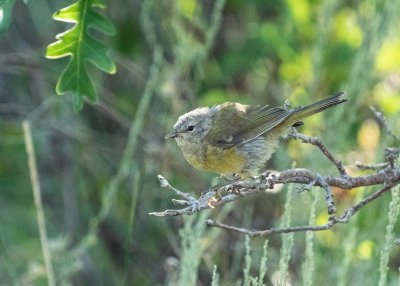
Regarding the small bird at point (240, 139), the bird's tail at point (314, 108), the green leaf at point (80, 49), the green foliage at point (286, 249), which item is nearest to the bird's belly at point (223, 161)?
the small bird at point (240, 139)

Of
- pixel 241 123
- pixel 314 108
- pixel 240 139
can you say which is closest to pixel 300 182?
pixel 314 108

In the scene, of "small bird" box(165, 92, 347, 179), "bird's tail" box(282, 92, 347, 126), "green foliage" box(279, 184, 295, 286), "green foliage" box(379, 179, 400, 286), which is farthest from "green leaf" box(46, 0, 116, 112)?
"green foliage" box(379, 179, 400, 286)

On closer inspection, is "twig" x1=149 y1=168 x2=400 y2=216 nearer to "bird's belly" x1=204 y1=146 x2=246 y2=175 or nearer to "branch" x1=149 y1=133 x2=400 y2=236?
"branch" x1=149 y1=133 x2=400 y2=236

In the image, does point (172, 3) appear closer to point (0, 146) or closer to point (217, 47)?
point (217, 47)

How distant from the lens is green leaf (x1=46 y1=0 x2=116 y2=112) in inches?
141

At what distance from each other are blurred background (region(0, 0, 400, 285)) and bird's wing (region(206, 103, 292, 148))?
571 millimetres

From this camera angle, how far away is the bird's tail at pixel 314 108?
355cm

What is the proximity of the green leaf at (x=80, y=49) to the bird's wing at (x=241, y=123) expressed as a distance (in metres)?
0.63

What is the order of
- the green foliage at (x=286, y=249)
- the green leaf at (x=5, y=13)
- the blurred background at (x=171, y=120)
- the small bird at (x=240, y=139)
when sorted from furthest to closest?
the blurred background at (x=171, y=120) < the small bird at (x=240, y=139) < the green leaf at (x=5, y=13) < the green foliage at (x=286, y=249)

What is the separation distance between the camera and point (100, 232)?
6328 millimetres

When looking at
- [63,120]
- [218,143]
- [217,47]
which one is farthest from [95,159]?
[218,143]

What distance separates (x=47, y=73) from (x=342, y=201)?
2.19 metres

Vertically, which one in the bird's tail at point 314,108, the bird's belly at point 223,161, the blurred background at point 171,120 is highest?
the blurred background at point 171,120

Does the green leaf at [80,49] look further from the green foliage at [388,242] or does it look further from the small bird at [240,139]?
the green foliage at [388,242]
